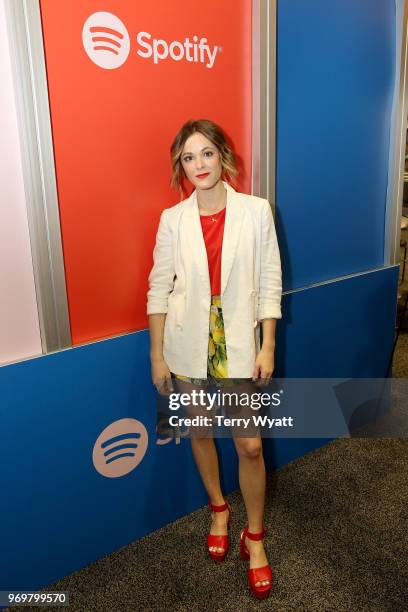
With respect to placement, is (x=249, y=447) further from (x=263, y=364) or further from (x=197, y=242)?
(x=197, y=242)

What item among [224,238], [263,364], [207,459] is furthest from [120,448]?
[224,238]

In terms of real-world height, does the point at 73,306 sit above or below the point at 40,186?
below

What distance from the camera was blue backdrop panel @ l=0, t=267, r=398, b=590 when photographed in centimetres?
163

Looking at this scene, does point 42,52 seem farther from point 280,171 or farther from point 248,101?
point 280,171

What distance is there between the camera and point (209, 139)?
1.56 meters

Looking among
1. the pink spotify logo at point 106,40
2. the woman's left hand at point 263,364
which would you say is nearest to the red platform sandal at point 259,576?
the woman's left hand at point 263,364

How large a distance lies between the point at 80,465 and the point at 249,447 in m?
0.58

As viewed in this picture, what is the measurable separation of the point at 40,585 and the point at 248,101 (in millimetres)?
1849

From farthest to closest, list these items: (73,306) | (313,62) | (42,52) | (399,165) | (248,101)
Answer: (399,165), (313,62), (248,101), (73,306), (42,52)

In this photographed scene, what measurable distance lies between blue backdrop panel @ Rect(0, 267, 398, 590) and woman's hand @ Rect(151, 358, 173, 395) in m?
0.12

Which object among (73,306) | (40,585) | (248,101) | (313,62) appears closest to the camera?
(73,306)

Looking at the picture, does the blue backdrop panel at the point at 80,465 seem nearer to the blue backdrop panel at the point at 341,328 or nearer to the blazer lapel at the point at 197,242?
the blue backdrop panel at the point at 341,328

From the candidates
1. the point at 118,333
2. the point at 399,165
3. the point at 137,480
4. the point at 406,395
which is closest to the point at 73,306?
the point at 118,333

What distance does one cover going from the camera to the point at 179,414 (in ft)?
6.40
